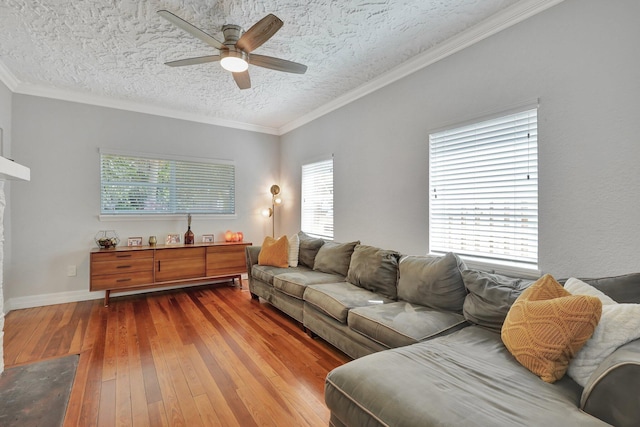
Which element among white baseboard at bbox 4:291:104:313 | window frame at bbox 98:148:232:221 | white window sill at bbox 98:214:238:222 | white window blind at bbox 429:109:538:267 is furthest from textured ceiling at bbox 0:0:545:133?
white baseboard at bbox 4:291:104:313

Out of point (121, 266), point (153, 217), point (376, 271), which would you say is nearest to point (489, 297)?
point (376, 271)

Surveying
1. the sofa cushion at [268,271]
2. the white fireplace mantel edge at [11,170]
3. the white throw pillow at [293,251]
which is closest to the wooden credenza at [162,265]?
the sofa cushion at [268,271]

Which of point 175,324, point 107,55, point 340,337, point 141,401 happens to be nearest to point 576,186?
point 340,337

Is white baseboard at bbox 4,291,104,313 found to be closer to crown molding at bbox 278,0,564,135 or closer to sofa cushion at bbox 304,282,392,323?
sofa cushion at bbox 304,282,392,323

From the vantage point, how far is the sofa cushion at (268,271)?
350 cm

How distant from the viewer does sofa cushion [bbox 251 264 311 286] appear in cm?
350

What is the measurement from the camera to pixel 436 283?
224cm

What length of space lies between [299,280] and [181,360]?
126 cm

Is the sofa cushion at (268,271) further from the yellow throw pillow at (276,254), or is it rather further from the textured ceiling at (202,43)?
the textured ceiling at (202,43)

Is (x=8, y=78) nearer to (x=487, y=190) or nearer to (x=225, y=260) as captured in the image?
(x=225, y=260)

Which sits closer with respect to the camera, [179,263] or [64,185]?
[64,185]

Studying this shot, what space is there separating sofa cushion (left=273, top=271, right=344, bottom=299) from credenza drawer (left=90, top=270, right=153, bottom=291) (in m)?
1.87

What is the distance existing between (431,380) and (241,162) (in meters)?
4.54

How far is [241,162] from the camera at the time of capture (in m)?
5.12
